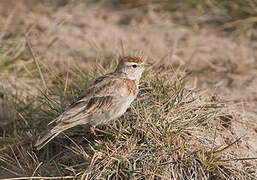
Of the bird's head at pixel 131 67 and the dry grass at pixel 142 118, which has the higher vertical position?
the bird's head at pixel 131 67

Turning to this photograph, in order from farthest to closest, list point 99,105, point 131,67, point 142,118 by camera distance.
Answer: point 131,67
point 99,105
point 142,118

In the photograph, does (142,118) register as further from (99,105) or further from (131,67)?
(131,67)

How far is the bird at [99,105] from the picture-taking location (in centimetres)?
473

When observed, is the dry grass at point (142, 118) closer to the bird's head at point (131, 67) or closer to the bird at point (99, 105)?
the bird at point (99, 105)

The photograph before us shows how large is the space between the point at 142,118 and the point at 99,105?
0.51 metres

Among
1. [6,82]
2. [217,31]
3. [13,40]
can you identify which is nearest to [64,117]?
[6,82]

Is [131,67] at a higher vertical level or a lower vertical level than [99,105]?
higher

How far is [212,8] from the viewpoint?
30.7 feet

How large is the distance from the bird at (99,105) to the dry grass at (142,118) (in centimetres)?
15

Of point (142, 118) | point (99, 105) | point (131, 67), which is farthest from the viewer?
point (131, 67)

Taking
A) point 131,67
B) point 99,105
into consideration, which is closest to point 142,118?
point 99,105

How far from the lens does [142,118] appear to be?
4.72m

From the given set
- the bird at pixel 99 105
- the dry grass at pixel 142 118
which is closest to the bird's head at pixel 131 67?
the bird at pixel 99 105

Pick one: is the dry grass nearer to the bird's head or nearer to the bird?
the bird
